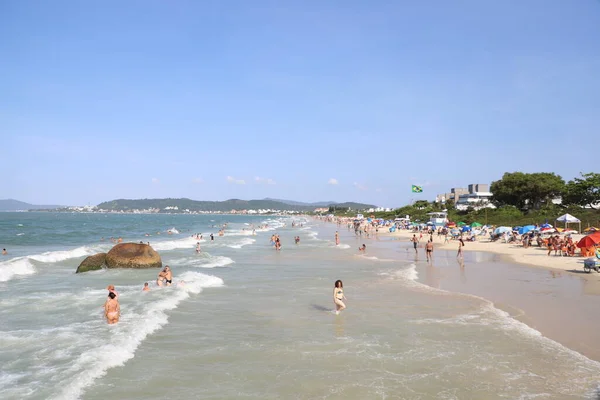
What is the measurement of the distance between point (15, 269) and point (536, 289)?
76.6 ft

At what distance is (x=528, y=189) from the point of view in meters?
68.0

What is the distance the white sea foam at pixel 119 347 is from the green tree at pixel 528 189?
65716mm

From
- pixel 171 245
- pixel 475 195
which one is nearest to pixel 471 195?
pixel 475 195

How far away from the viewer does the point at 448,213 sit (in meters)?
79.3

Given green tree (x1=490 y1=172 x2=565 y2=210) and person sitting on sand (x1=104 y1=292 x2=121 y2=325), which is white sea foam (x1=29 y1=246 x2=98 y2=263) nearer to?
person sitting on sand (x1=104 y1=292 x2=121 y2=325)

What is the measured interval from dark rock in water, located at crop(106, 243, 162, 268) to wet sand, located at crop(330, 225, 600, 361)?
13.1 meters

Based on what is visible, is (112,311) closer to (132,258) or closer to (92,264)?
(132,258)

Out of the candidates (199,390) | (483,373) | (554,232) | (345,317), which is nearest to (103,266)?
(345,317)

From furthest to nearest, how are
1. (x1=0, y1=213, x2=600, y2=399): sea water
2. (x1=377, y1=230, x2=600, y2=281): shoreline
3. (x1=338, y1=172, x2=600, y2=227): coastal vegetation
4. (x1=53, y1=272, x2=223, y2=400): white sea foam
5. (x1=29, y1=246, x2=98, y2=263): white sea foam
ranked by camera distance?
(x1=338, y1=172, x2=600, y2=227): coastal vegetation < (x1=29, y1=246, x2=98, y2=263): white sea foam < (x1=377, y1=230, x2=600, y2=281): shoreline < (x1=53, y1=272, x2=223, y2=400): white sea foam < (x1=0, y1=213, x2=600, y2=399): sea water

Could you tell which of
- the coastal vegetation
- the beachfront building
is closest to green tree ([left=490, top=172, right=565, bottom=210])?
the coastal vegetation

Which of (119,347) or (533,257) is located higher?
(533,257)

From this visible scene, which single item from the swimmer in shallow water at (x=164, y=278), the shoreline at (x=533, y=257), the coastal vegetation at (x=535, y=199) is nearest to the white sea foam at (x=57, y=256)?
the swimmer in shallow water at (x=164, y=278)

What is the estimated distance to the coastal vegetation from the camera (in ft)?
179

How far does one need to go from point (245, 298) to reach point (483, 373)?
8491 mm
